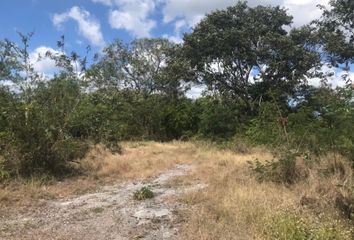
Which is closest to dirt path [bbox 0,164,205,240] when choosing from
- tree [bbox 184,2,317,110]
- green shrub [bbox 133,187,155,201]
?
green shrub [bbox 133,187,155,201]

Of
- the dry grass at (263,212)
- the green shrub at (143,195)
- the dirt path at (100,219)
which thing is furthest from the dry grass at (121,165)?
the dry grass at (263,212)

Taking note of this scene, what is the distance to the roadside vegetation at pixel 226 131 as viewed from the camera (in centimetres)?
702

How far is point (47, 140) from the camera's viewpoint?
12227 mm

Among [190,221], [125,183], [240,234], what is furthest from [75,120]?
[240,234]

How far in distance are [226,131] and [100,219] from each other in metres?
20.9

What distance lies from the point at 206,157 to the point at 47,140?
6.81m

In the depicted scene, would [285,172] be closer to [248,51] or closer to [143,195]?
[143,195]

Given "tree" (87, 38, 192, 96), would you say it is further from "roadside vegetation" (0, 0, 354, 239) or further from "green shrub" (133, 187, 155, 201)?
"green shrub" (133, 187, 155, 201)

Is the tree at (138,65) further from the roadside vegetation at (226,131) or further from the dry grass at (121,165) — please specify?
the dry grass at (121,165)

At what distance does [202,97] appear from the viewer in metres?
33.1

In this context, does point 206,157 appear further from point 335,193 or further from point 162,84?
point 162,84

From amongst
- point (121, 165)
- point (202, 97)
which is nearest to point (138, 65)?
point (202, 97)

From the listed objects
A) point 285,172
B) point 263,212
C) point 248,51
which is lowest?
point 263,212

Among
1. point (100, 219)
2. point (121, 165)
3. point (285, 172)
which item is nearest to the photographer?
point (100, 219)
